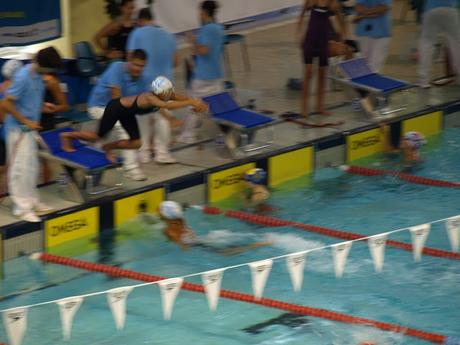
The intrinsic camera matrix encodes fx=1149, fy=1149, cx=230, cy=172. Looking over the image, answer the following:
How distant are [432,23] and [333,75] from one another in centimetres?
124

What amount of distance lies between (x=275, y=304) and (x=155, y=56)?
121 inches

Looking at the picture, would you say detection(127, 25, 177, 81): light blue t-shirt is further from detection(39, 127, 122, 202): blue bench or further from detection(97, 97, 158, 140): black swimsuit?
detection(39, 127, 122, 202): blue bench

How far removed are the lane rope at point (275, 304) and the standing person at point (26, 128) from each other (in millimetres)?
536

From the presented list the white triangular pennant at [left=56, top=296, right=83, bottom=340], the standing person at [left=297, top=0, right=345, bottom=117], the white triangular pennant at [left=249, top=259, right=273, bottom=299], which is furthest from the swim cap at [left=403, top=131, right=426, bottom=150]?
the white triangular pennant at [left=56, top=296, right=83, bottom=340]

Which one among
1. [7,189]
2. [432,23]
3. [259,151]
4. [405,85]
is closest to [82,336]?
[7,189]

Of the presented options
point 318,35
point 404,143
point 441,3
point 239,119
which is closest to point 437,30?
point 441,3

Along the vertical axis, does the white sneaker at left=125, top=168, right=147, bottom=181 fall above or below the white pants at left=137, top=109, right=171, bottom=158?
below

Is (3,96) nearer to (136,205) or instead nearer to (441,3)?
(136,205)

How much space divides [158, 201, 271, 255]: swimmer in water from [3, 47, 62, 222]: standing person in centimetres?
98

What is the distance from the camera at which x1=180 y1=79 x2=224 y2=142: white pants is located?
1112 cm

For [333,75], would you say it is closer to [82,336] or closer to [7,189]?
[7,189]

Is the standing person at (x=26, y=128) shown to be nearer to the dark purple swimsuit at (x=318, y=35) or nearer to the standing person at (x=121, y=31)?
the standing person at (x=121, y=31)

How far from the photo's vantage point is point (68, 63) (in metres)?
11.7

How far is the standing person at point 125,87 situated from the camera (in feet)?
31.6
